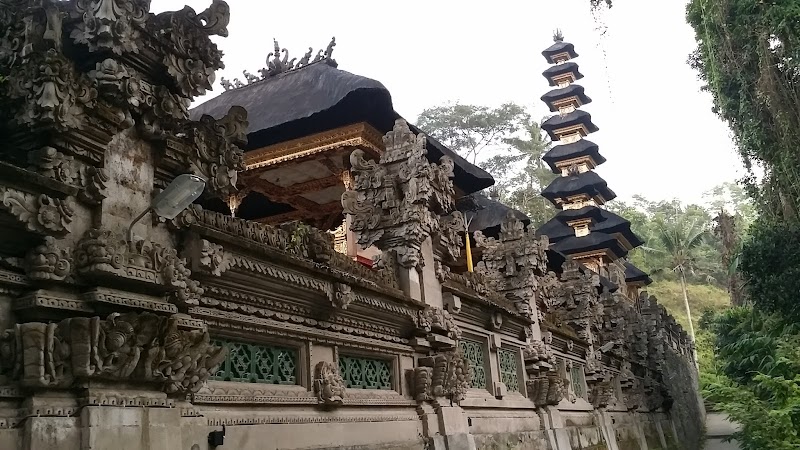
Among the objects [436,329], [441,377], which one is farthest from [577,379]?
[441,377]

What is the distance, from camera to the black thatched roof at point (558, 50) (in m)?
47.1

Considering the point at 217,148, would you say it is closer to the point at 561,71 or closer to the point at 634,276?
the point at 634,276

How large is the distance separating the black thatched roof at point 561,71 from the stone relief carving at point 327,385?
1730 inches

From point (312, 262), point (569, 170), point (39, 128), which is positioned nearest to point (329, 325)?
point (312, 262)

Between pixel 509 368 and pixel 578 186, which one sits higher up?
pixel 578 186

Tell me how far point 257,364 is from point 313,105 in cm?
738

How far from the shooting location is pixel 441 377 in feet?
25.0

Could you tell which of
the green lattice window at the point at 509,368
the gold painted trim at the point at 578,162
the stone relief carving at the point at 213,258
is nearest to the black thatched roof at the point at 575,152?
the gold painted trim at the point at 578,162

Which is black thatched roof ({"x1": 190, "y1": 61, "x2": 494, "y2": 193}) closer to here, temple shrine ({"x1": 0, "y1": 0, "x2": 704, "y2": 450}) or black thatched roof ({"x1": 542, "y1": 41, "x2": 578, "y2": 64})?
temple shrine ({"x1": 0, "y1": 0, "x2": 704, "y2": 450})

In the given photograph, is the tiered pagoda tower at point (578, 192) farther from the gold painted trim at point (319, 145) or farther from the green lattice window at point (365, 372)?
the green lattice window at point (365, 372)

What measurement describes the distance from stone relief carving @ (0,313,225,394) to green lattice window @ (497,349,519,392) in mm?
7544

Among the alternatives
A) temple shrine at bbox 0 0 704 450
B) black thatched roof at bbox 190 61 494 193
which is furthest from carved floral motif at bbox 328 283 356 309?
black thatched roof at bbox 190 61 494 193

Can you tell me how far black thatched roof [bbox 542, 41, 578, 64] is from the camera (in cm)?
4706

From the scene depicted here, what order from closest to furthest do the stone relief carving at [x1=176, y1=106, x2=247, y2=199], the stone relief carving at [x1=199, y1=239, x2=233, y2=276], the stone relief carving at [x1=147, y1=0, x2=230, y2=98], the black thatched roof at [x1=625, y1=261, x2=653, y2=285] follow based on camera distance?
the stone relief carving at [x1=147, y1=0, x2=230, y2=98] → the stone relief carving at [x1=199, y1=239, x2=233, y2=276] → the stone relief carving at [x1=176, y1=106, x2=247, y2=199] → the black thatched roof at [x1=625, y1=261, x2=653, y2=285]
